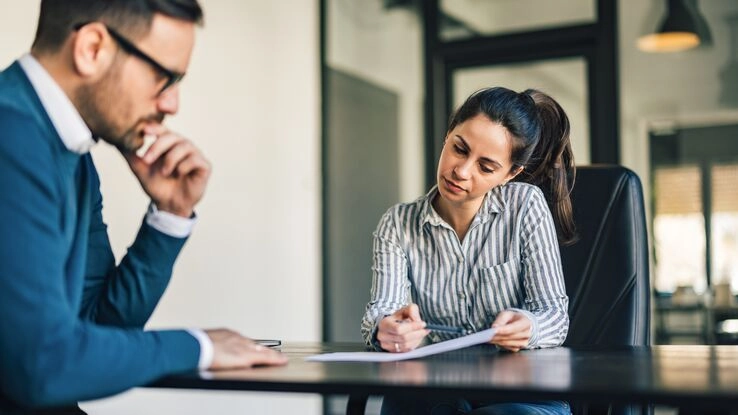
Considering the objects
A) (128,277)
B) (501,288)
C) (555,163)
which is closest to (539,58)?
(555,163)

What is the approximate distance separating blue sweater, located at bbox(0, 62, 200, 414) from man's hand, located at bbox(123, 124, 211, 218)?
12 cm

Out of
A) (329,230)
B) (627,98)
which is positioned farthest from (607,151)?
(329,230)

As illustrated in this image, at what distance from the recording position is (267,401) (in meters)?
4.15

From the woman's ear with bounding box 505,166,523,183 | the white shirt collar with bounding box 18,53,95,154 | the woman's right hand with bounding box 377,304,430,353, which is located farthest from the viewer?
the woman's ear with bounding box 505,166,523,183

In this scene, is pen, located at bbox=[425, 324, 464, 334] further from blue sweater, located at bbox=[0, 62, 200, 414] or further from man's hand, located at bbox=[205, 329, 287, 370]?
blue sweater, located at bbox=[0, 62, 200, 414]

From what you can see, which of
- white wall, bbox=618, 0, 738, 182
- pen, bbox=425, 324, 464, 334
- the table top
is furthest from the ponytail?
white wall, bbox=618, 0, 738, 182

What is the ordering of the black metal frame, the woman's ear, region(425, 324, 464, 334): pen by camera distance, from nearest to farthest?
region(425, 324, 464, 334): pen → the woman's ear → the black metal frame

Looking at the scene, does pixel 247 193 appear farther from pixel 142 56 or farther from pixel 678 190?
pixel 142 56

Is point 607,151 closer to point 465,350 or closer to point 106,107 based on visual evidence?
point 465,350

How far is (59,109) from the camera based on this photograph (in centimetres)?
128

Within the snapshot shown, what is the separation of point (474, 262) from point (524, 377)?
784mm

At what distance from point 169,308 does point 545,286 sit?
6.50 feet

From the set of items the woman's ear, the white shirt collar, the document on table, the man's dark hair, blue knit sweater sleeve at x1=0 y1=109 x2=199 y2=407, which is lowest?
the document on table

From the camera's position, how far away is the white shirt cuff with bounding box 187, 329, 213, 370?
1.29 metres
